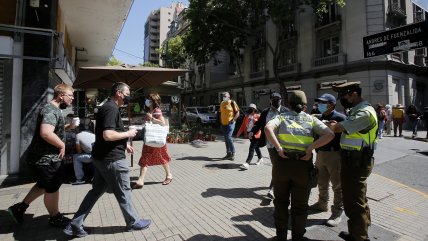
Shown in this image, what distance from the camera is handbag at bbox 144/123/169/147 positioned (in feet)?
19.1

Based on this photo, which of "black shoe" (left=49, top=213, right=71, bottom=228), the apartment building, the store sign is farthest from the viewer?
the apartment building

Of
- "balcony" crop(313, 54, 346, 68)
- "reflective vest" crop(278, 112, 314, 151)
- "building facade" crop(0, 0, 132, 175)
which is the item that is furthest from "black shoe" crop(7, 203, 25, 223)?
"balcony" crop(313, 54, 346, 68)

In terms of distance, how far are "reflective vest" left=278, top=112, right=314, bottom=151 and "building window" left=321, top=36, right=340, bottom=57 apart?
75.7ft

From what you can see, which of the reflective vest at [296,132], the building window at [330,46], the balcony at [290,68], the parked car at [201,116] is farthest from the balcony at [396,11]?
the reflective vest at [296,132]

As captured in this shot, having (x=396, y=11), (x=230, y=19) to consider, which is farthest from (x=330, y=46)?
(x=230, y=19)

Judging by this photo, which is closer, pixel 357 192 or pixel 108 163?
pixel 357 192

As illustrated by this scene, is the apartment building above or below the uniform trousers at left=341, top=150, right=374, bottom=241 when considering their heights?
above

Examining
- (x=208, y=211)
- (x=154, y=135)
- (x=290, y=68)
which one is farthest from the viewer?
(x=290, y=68)

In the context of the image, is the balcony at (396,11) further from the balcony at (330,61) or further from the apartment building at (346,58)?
the balcony at (330,61)

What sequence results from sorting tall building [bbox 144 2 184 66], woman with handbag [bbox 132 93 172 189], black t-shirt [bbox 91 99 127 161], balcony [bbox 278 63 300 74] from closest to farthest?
1. black t-shirt [bbox 91 99 127 161]
2. woman with handbag [bbox 132 93 172 189]
3. balcony [bbox 278 63 300 74]
4. tall building [bbox 144 2 184 66]

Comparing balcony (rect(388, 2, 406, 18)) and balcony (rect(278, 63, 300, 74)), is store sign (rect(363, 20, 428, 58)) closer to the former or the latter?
balcony (rect(388, 2, 406, 18))

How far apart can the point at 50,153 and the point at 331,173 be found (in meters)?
3.90

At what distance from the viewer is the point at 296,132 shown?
3.36 metres

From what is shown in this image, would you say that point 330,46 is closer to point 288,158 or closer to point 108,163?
point 288,158
